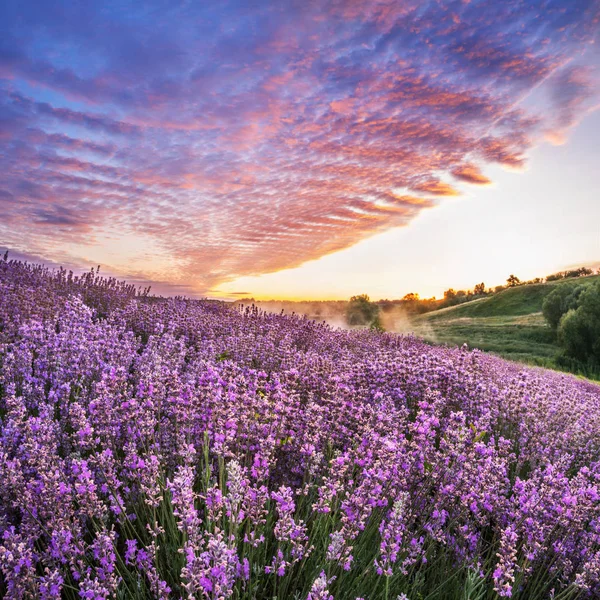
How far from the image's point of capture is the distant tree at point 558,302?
110 ft

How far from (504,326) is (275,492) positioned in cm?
3926

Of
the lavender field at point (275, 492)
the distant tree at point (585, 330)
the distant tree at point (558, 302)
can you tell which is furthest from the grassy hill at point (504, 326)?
the lavender field at point (275, 492)

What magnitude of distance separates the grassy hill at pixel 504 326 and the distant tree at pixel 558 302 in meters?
0.93

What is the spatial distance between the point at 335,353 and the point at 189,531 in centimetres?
586

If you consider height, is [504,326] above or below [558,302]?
below

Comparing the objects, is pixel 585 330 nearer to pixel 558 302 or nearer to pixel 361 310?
pixel 558 302

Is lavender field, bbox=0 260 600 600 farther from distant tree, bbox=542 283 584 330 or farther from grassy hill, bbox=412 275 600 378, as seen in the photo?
distant tree, bbox=542 283 584 330

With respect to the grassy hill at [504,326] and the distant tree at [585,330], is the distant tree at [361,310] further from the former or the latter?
the distant tree at [585,330]

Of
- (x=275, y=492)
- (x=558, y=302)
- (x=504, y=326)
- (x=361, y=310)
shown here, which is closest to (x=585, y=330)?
(x=558, y=302)

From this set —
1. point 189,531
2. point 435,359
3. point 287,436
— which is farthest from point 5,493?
point 435,359

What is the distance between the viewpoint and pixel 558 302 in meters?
33.9

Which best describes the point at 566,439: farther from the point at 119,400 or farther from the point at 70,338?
the point at 70,338

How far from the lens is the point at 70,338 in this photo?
5.05m

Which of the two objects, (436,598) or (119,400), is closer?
(436,598)
